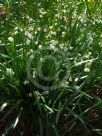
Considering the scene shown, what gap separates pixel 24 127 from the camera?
300 centimetres

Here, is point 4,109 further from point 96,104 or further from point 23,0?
→ point 23,0

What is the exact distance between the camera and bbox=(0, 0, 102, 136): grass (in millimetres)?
2879

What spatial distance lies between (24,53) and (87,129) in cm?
77

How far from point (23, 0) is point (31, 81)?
1.51m

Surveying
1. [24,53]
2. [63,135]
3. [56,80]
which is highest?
[24,53]

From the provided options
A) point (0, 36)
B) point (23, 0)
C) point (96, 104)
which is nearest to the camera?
point (96, 104)

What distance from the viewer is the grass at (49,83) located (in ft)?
9.45

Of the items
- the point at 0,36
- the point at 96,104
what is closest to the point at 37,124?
the point at 96,104

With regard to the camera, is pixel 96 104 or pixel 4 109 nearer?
pixel 96 104

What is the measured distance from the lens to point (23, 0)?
4.16 metres

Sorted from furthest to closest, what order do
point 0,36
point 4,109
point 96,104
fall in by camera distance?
point 0,36, point 4,109, point 96,104

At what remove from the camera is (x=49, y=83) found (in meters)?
2.98

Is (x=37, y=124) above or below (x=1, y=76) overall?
below

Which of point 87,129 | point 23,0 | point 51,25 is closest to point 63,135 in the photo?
point 87,129
